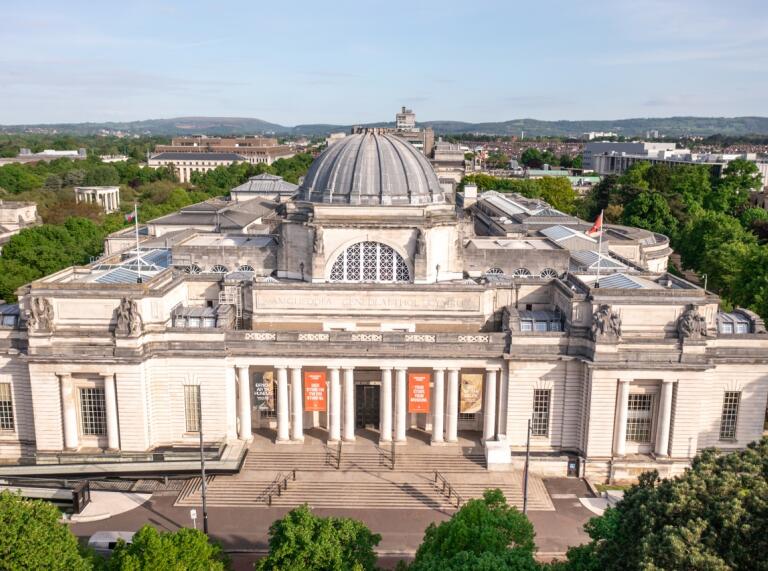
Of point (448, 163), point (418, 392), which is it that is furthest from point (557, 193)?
point (418, 392)

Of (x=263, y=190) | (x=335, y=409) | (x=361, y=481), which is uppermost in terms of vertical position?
(x=263, y=190)

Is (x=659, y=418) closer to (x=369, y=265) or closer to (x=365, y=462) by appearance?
(x=365, y=462)

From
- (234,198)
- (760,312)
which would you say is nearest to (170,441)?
(760,312)

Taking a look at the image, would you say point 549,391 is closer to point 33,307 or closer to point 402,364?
point 402,364

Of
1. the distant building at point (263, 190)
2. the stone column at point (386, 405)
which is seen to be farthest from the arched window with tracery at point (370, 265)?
the distant building at point (263, 190)

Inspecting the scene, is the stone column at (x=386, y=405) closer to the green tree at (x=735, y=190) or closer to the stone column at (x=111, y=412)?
the stone column at (x=111, y=412)
